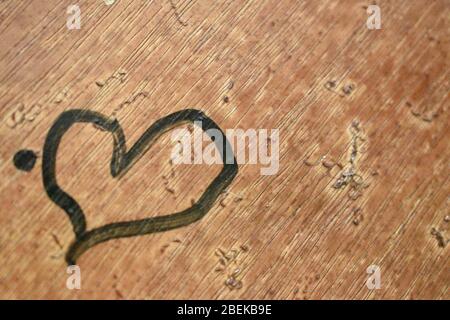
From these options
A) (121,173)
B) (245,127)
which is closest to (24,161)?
(121,173)

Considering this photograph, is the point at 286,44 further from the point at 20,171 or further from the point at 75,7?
the point at 20,171

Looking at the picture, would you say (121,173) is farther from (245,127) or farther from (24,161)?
(245,127)
